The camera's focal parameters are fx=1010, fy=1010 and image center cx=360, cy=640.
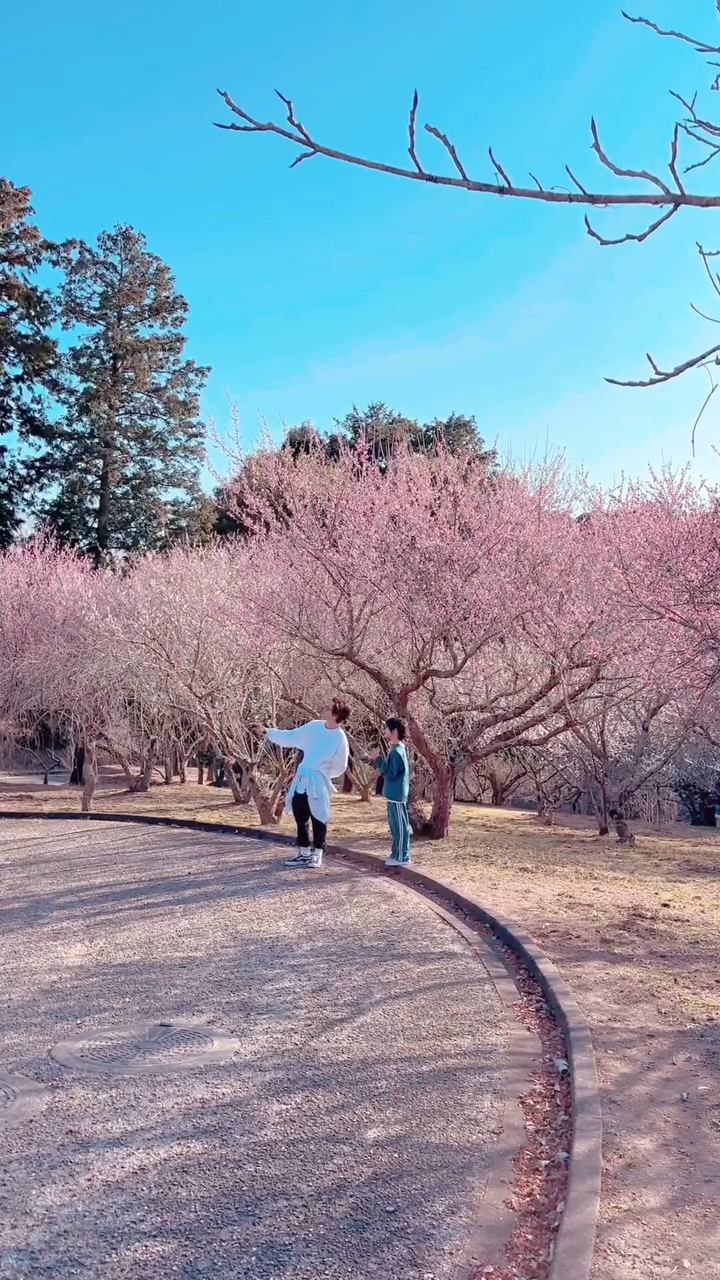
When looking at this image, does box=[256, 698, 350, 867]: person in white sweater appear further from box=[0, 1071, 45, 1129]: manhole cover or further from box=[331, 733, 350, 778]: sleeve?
box=[0, 1071, 45, 1129]: manhole cover

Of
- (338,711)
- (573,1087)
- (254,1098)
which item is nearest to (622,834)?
A: (338,711)

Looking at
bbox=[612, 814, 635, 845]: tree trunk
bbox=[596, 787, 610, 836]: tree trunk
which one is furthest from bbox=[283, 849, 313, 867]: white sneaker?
bbox=[596, 787, 610, 836]: tree trunk

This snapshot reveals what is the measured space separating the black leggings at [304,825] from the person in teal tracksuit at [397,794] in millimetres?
709

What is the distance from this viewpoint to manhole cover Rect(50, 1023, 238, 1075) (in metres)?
4.70

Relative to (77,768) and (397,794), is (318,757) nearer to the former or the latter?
(397,794)

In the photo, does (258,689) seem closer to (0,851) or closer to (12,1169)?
(0,851)

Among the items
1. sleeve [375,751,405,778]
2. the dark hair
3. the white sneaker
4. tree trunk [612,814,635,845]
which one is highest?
the dark hair

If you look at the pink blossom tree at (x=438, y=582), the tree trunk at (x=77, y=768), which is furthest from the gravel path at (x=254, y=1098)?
the tree trunk at (x=77, y=768)

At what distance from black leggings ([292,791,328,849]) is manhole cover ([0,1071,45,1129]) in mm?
5934

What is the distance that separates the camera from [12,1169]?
357cm

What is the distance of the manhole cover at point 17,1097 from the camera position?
4.09 metres

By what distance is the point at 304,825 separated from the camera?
10641mm

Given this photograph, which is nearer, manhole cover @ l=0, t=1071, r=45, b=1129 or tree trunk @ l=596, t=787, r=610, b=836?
manhole cover @ l=0, t=1071, r=45, b=1129

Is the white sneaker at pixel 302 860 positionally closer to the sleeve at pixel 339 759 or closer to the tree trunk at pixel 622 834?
the sleeve at pixel 339 759
